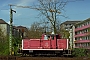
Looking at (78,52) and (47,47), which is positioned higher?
(47,47)

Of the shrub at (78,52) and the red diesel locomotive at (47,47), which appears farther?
the shrub at (78,52)

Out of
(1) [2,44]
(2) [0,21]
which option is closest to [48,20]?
(1) [2,44]

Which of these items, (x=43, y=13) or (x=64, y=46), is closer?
(x=64, y=46)

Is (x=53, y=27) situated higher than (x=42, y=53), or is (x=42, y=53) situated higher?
(x=53, y=27)

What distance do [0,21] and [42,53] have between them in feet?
358

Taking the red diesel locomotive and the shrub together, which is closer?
the red diesel locomotive

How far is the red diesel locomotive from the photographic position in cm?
2275

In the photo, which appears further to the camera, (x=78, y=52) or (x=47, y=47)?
(x=78, y=52)

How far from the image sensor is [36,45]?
77.7ft

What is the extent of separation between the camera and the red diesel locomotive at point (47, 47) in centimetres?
2275

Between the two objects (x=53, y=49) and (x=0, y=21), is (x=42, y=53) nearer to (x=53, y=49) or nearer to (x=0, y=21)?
(x=53, y=49)

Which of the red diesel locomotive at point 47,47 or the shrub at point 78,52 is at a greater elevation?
the red diesel locomotive at point 47,47

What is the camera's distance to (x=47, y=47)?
23.5m

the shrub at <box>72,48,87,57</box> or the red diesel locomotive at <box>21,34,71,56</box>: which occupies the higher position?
the red diesel locomotive at <box>21,34,71,56</box>
